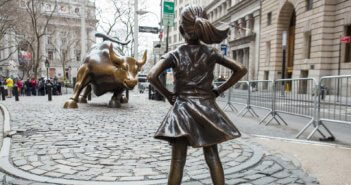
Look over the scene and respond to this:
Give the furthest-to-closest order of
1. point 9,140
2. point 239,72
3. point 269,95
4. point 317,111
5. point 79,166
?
point 269,95 < point 317,111 < point 9,140 < point 79,166 < point 239,72

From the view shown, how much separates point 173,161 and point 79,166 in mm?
2163

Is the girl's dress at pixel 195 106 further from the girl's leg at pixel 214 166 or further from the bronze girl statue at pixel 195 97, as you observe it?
the girl's leg at pixel 214 166

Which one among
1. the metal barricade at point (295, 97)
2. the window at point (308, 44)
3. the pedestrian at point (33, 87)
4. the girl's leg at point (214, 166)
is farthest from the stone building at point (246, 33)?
the girl's leg at point (214, 166)

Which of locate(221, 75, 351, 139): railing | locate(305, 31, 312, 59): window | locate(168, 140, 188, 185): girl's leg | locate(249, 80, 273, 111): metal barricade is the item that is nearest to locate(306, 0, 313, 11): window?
locate(305, 31, 312, 59): window

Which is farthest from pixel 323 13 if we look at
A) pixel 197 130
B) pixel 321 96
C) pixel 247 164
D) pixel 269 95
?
pixel 197 130

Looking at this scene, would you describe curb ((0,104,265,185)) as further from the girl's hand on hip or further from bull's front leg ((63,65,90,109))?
bull's front leg ((63,65,90,109))

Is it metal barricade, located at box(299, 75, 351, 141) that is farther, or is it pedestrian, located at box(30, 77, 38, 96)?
pedestrian, located at box(30, 77, 38, 96)

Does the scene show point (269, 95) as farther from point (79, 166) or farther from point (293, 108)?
point (79, 166)

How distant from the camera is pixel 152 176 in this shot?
4.06 m

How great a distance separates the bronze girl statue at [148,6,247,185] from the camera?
2.74 m

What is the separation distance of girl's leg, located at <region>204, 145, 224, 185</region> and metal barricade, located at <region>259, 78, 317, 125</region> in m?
5.12

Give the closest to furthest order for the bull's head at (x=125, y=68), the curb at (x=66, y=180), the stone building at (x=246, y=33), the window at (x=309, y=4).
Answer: the curb at (x=66, y=180), the bull's head at (x=125, y=68), the window at (x=309, y=4), the stone building at (x=246, y=33)

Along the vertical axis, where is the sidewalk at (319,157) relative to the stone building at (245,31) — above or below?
below

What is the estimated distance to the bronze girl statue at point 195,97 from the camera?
9.00 feet
